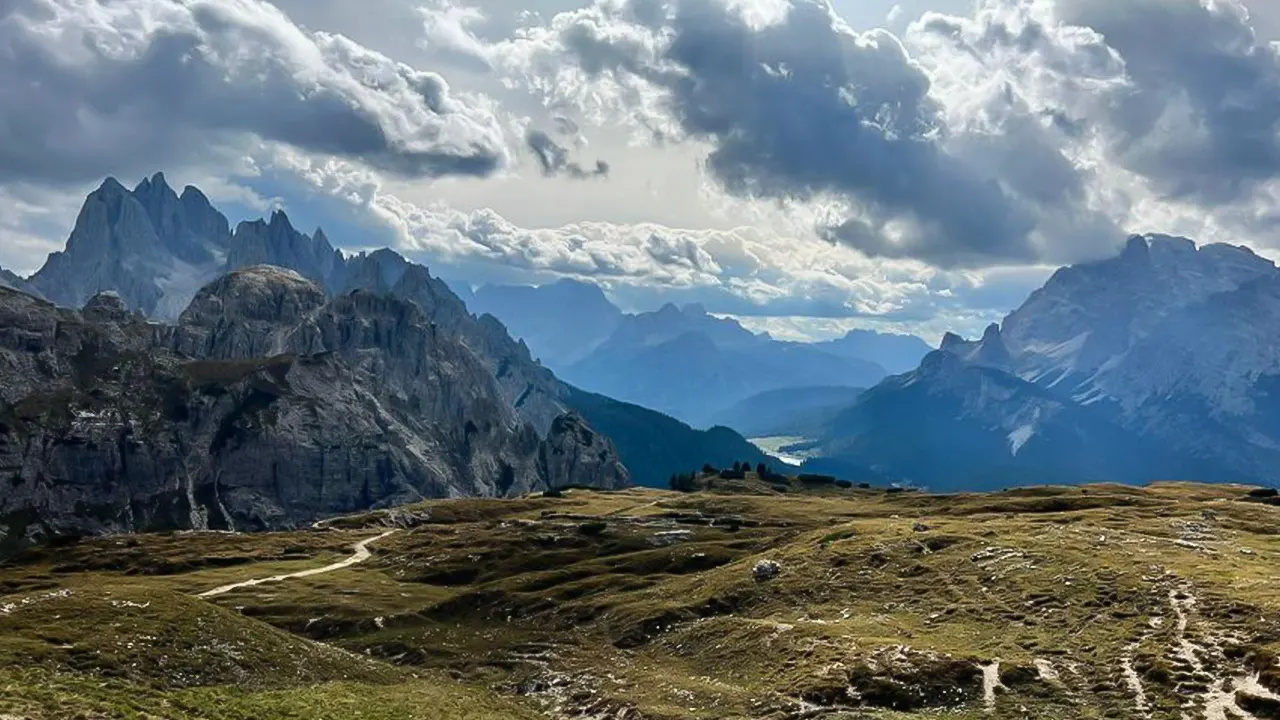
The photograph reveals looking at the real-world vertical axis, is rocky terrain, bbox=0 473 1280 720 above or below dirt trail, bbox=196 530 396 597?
above

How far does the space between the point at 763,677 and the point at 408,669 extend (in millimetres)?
30739

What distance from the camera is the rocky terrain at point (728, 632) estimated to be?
48.3m

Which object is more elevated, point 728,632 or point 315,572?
point 728,632

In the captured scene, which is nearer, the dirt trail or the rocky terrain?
the rocky terrain

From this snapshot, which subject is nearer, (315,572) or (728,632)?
(728,632)

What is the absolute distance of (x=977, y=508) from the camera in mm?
148750

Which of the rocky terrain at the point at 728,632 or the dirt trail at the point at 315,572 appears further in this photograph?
the dirt trail at the point at 315,572

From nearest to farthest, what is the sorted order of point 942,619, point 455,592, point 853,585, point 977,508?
point 942,619
point 853,585
point 455,592
point 977,508

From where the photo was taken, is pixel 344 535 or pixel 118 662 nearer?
pixel 118 662

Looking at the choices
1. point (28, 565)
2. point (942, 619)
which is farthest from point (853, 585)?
point (28, 565)

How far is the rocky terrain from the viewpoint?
159 ft

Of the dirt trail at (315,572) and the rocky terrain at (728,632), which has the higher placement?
the rocky terrain at (728,632)

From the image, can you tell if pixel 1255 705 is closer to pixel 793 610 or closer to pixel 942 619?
pixel 942 619

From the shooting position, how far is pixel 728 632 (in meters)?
71.6
